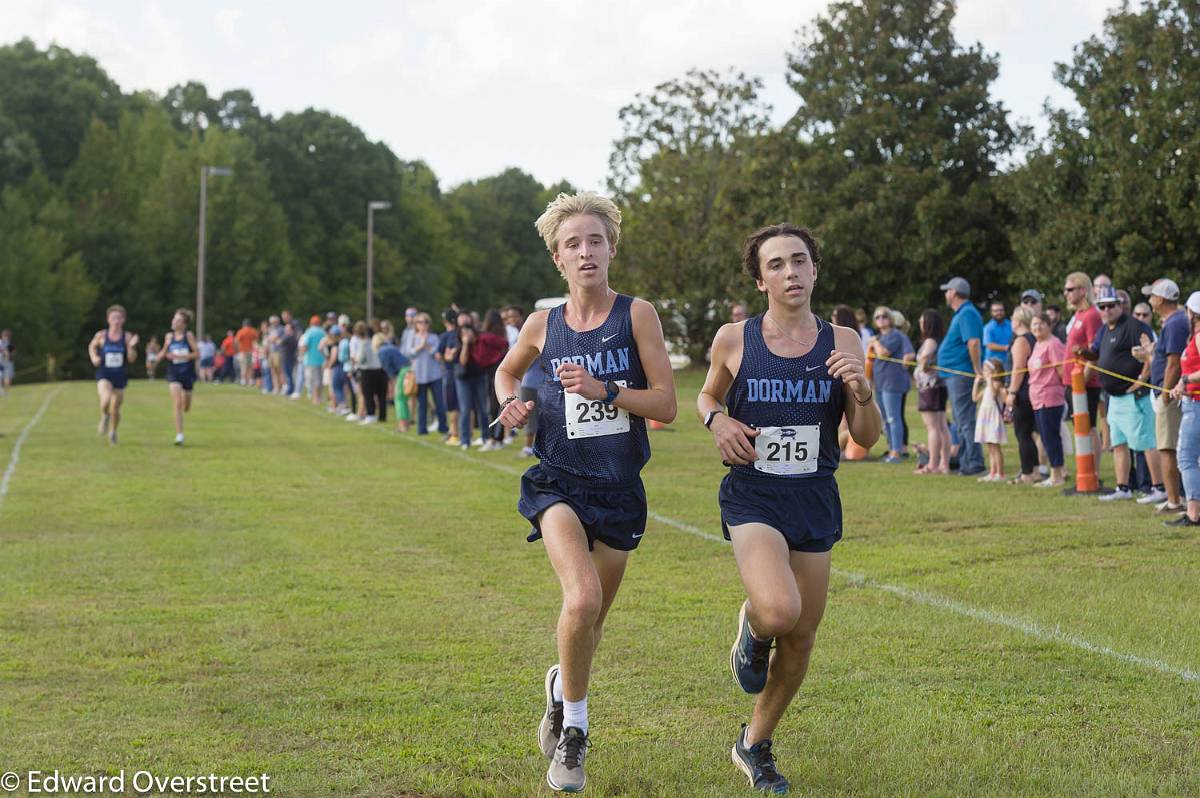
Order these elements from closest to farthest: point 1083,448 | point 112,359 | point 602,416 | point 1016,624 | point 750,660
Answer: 1. point 750,660
2. point 602,416
3. point 1016,624
4. point 1083,448
5. point 112,359

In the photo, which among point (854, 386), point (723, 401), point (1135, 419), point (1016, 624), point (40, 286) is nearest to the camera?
point (854, 386)

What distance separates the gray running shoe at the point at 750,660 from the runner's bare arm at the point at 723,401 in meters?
0.56

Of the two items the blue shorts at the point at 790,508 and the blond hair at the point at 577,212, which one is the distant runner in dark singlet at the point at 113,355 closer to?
the blond hair at the point at 577,212

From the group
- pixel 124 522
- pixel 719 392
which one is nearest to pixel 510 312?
pixel 124 522

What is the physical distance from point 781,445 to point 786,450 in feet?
0.09

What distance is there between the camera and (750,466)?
5.48 m

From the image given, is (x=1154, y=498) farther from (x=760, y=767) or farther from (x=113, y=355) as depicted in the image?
(x=113, y=355)

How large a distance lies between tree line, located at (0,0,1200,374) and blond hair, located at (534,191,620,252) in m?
34.1

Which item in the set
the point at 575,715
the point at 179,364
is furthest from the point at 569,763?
the point at 179,364

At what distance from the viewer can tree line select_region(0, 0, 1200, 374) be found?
3866 centimetres

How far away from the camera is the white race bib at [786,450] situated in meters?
5.43

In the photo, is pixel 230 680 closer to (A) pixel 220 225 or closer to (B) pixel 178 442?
A: (B) pixel 178 442

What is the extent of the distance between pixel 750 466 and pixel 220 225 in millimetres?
73506

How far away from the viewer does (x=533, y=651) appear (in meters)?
7.94
